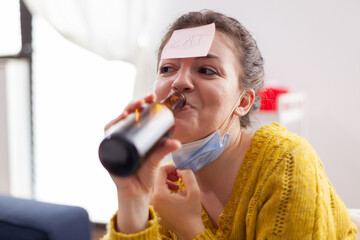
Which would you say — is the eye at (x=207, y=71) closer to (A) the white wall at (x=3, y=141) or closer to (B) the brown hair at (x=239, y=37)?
(B) the brown hair at (x=239, y=37)

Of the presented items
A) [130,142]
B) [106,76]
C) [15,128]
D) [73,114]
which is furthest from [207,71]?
[15,128]

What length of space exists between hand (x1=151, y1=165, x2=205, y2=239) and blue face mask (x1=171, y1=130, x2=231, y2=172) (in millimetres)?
34

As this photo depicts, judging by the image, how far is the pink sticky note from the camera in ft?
3.25

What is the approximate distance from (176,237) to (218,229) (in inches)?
5.3

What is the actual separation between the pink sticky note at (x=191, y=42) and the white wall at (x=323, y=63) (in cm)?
119

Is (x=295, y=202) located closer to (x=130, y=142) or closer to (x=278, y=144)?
(x=278, y=144)

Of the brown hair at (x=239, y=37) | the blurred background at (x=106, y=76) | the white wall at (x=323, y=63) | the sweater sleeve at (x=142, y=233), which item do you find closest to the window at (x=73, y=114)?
the blurred background at (x=106, y=76)

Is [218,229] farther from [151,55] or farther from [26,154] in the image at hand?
[26,154]

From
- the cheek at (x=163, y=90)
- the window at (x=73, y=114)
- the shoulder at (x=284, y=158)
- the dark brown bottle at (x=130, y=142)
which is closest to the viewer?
the dark brown bottle at (x=130, y=142)

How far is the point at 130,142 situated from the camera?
1.82ft

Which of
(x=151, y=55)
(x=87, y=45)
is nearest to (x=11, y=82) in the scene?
(x=87, y=45)

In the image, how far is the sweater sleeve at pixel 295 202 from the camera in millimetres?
842

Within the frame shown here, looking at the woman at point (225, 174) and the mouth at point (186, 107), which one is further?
the mouth at point (186, 107)

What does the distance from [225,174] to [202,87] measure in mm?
296
